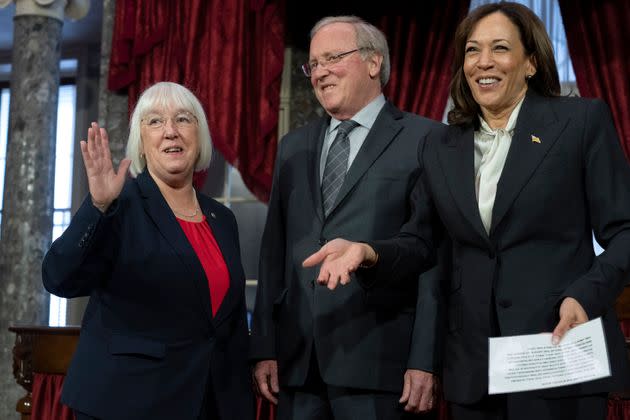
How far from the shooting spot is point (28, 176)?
A: 5.70 m

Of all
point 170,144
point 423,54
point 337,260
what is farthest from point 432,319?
point 423,54

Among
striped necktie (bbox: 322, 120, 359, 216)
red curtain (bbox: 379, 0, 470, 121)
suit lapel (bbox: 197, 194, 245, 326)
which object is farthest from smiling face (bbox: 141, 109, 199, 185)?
red curtain (bbox: 379, 0, 470, 121)

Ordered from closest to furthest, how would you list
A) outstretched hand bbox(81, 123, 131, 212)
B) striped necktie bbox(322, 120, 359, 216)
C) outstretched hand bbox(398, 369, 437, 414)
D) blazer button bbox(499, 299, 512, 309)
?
blazer button bbox(499, 299, 512, 309), outstretched hand bbox(81, 123, 131, 212), outstretched hand bbox(398, 369, 437, 414), striped necktie bbox(322, 120, 359, 216)

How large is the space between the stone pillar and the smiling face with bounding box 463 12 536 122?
4.35 meters

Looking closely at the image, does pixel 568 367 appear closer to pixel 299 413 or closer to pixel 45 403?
pixel 299 413

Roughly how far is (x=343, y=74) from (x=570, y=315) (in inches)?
45.6

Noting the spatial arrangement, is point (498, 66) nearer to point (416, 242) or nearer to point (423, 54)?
point (416, 242)

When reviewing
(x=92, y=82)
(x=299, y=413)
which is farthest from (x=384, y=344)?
(x=92, y=82)

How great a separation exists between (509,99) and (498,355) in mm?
597

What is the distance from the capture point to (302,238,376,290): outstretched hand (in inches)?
68.9

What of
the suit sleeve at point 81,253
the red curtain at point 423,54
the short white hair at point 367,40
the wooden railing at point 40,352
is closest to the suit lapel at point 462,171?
the short white hair at point 367,40

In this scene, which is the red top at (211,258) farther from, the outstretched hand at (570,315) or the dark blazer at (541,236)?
the outstretched hand at (570,315)

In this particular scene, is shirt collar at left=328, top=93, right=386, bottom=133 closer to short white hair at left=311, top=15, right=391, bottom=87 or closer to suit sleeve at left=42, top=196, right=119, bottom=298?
short white hair at left=311, top=15, right=391, bottom=87

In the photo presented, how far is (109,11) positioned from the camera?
5684mm
